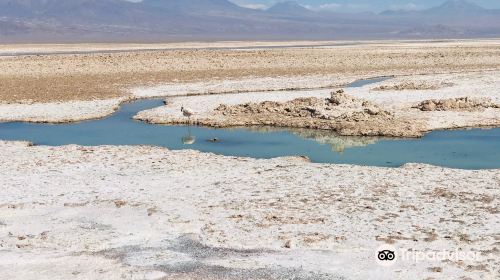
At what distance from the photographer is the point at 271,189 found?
1411cm

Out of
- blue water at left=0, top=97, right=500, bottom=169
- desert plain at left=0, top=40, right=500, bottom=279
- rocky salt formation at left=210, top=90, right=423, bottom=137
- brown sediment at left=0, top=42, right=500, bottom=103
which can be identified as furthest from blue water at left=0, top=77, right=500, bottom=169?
brown sediment at left=0, top=42, right=500, bottom=103

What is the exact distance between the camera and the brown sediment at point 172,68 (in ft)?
115

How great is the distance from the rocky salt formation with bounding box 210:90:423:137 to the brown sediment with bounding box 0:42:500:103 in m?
10.3

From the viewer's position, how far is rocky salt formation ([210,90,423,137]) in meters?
21.3

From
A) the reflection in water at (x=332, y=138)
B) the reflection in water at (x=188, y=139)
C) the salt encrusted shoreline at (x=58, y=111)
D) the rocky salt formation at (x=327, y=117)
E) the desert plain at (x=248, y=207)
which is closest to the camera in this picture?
the desert plain at (x=248, y=207)

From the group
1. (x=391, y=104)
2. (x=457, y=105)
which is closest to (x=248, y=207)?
(x=457, y=105)

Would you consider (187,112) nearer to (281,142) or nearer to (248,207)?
(281,142)

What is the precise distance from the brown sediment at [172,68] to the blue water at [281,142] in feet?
26.0

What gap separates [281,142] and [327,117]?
323 centimetres

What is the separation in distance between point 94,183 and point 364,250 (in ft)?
24.2

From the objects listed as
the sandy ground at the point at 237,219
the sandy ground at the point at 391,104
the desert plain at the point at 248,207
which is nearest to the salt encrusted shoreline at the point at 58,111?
the desert plain at the point at 248,207

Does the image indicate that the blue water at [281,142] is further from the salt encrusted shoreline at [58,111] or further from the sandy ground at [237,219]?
the sandy ground at [237,219]

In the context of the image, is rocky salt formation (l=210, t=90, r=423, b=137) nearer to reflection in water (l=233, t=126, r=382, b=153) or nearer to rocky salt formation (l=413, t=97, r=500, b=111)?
reflection in water (l=233, t=126, r=382, b=153)

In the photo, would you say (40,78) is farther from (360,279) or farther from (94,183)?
(360,279)
